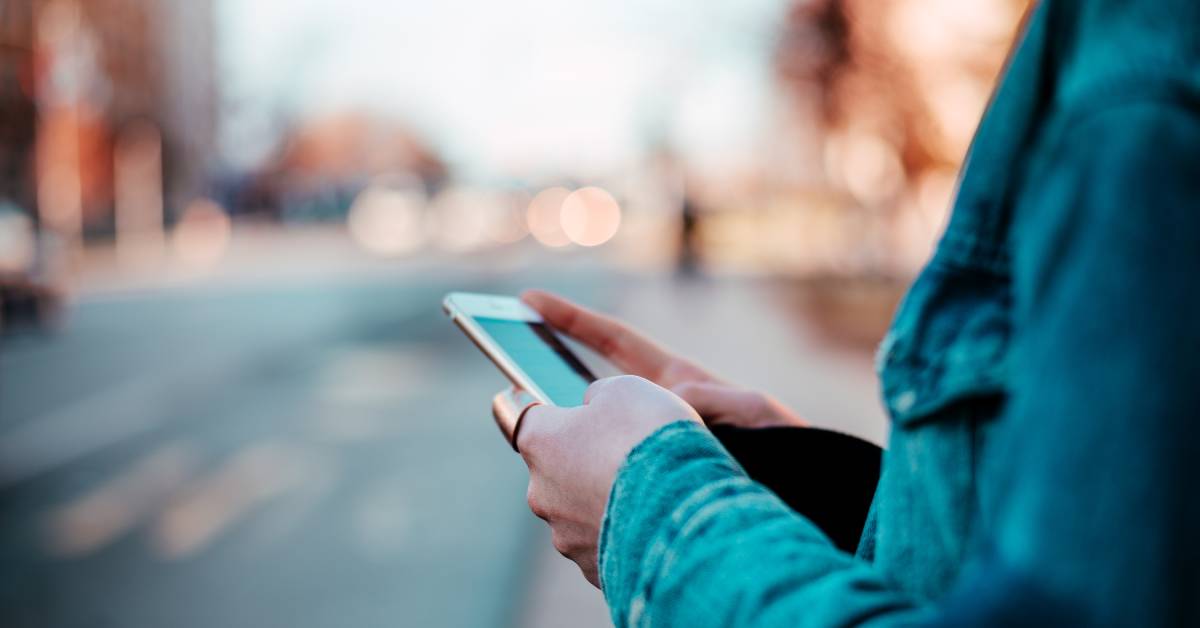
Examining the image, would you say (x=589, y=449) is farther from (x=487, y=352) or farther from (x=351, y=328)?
(x=351, y=328)

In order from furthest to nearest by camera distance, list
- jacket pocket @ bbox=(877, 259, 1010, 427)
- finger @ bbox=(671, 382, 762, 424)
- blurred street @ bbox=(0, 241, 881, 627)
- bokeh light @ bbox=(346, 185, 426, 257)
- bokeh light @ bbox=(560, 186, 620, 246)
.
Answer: bokeh light @ bbox=(560, 186, 620, 246) < bokeh light @ bbox=(346, 185, 426, 257) < blurred street @ bbox=(0, 241, 881, 627) < finger @ bbox=(671, 382, 762, 424) < jacket pocket @ bbox=(877, 259, 1010, 427)

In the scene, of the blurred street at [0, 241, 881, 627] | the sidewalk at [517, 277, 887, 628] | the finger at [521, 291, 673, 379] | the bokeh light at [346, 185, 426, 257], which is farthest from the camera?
the bokeh light at [346, 185, 426, 257]

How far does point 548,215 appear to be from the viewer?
155ft

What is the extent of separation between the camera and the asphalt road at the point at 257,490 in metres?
4.79

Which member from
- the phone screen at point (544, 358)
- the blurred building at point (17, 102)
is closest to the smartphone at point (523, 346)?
the phone screen at point (544, 358)

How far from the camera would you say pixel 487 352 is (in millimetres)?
1442

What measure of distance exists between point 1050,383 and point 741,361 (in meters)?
10.5

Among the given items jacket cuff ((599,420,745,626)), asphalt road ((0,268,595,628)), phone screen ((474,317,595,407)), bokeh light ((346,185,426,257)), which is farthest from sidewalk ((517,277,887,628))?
bokeh light ((346,185,426,257))

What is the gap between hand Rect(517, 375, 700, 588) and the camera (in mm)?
956

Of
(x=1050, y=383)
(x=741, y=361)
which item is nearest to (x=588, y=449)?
(x=1050, y=383)

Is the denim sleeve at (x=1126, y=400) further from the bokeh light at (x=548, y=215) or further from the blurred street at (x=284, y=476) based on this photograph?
the bokeh light at (x=548, y=215)

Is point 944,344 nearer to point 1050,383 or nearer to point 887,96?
point 1050,383

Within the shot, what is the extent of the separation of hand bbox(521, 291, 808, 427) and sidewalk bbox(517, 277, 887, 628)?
187 centimetres

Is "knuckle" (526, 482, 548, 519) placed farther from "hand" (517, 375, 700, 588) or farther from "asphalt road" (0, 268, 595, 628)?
"asphalt road" (0, 268, 595, 628)
